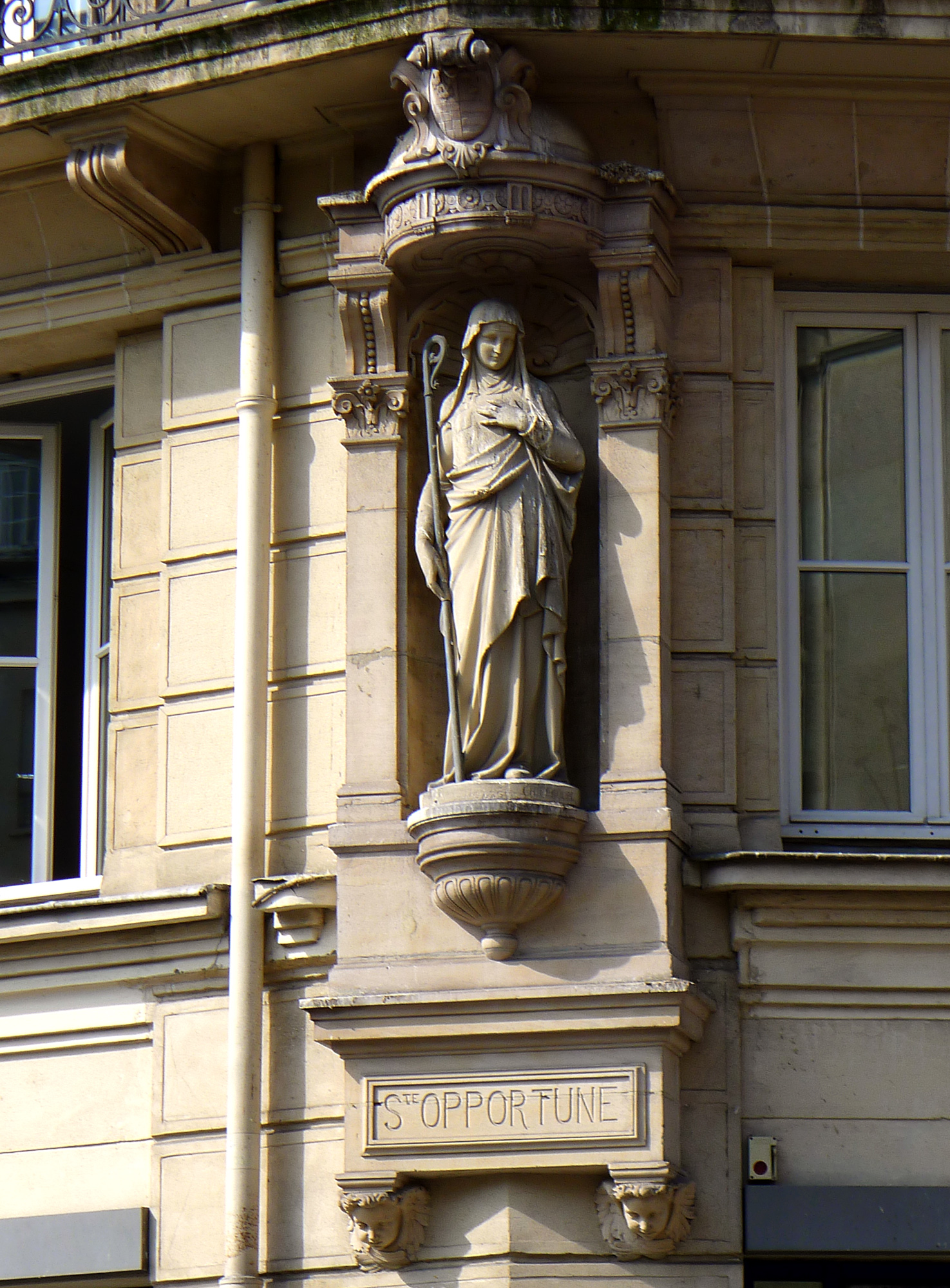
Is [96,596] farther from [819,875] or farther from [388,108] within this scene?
[819,875]

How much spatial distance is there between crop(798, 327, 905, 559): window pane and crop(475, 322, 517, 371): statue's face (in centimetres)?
136

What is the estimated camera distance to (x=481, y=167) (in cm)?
973

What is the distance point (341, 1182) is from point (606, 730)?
1.95m

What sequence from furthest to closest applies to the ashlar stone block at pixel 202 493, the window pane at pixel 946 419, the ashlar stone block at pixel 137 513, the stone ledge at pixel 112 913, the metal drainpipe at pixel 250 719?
the ashlar stone block at pixel 137 513 < the ashlar stone block at pixel 202 493 < the window pane at pixel 946 419 < the stone ledge at pixel 112 913 < the metal drainpipe at pixel 250 719

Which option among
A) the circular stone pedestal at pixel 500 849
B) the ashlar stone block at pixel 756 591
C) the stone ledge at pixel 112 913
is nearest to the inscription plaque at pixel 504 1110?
the circular stone pedestal at pixel 500 849

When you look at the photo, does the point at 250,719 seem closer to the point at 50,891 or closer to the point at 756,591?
the point at 50,891

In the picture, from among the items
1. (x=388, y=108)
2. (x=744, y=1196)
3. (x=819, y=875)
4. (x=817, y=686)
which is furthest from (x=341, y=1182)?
(x=388, y=108)

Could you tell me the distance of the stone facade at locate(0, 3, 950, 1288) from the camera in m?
9.27

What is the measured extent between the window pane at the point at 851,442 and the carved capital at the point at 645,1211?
108 inches

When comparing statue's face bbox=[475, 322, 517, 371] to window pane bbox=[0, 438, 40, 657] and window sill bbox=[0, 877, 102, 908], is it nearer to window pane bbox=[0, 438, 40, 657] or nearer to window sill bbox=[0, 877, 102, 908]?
window pane bbox=[0, 438, 40, 657]

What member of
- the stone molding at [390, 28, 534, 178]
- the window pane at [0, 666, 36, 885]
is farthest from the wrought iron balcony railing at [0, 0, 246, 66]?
the window pane at [0, 666, 36, 885]

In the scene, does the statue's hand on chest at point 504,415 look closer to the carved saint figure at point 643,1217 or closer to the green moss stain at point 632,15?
the green moss stain at point 632,15

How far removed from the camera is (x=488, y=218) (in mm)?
9727

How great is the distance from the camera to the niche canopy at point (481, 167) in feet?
32.0
